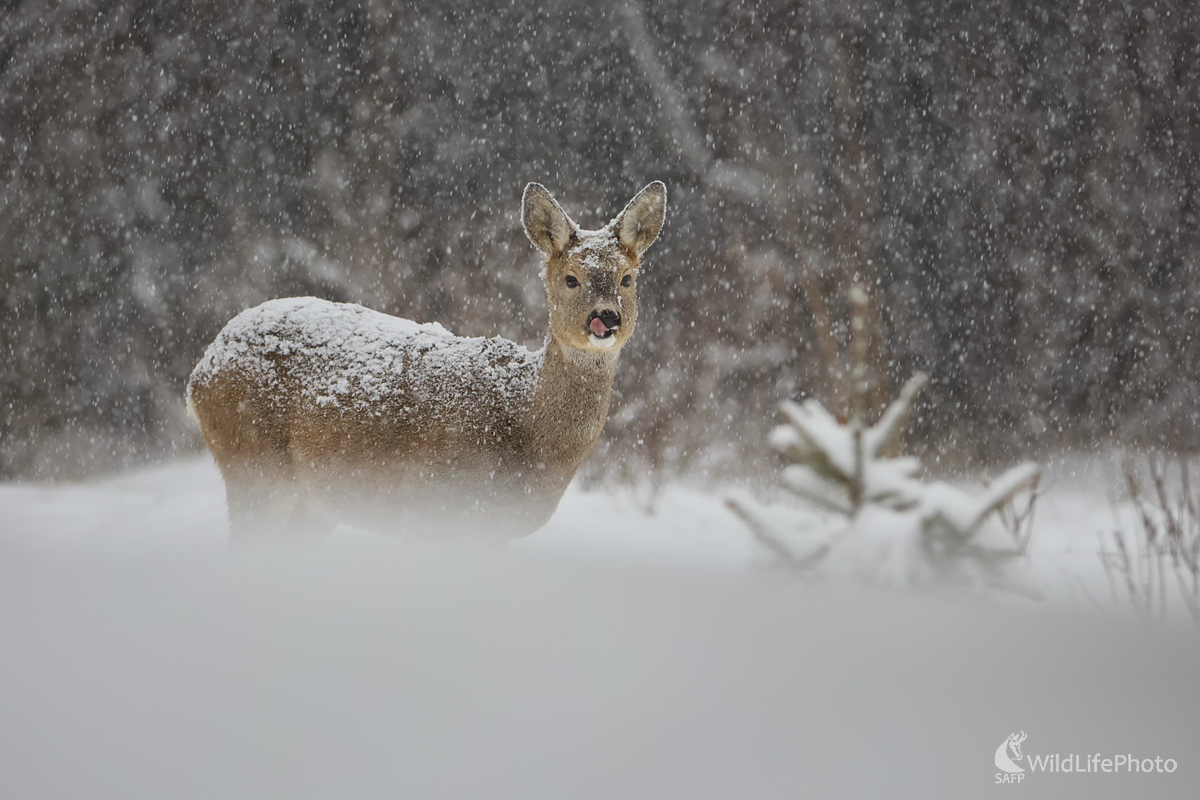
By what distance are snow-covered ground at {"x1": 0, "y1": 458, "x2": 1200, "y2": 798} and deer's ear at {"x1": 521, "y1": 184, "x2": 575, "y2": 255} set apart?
1384 mm

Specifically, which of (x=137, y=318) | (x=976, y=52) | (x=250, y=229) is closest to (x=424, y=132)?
(x=250, y=229)

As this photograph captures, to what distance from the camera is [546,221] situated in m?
3.73

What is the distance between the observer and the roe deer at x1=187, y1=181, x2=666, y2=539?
3596 mm

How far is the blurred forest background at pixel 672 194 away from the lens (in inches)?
404

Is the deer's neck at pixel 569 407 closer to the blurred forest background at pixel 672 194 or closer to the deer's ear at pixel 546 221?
the deer's ear at pixel 546 221

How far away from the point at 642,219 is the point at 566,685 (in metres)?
2.14

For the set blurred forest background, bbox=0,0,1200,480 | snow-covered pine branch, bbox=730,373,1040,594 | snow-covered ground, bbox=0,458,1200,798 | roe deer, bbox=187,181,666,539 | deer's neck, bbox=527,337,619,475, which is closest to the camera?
snow-covered ground, bbox=0,458,1200,798

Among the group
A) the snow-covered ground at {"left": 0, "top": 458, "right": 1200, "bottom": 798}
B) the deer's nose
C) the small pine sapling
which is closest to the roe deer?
the deer's nose

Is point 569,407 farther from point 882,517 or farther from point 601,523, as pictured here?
point 601,523

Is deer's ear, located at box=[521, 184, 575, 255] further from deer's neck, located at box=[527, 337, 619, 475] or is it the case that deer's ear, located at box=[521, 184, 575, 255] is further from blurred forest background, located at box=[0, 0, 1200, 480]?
blurred forest background, located at box=[0, 0, 1200, 480]

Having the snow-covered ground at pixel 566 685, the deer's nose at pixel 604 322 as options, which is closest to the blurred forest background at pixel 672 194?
the deer's nose at pixel 604 322

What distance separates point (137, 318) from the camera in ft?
34.6

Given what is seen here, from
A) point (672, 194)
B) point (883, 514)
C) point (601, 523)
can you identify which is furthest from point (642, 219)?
point (672, 194)

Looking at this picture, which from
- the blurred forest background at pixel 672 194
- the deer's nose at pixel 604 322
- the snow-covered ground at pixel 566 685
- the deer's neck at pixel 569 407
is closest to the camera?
the snow-covered ground at pixel 566 685
